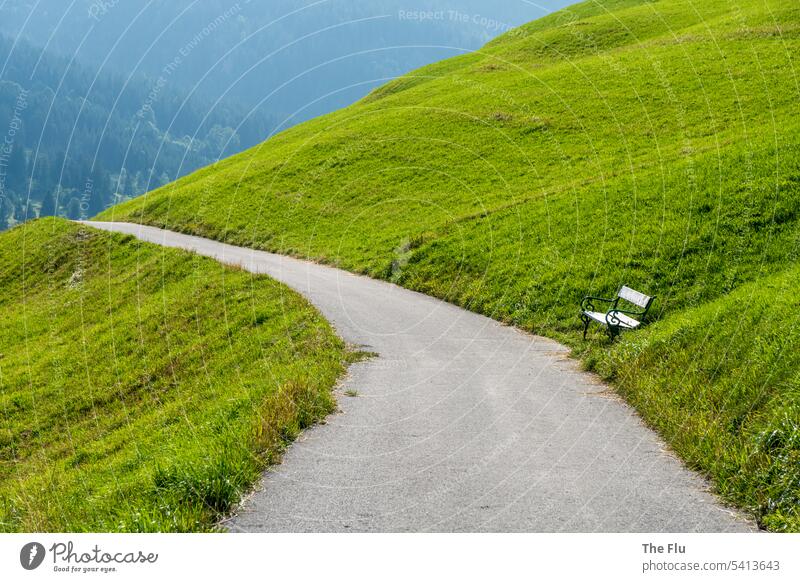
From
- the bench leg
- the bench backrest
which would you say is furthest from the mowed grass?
the bench backrest

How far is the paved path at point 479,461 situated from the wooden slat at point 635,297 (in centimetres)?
211

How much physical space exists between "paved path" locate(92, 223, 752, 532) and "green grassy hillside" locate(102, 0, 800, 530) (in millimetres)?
673

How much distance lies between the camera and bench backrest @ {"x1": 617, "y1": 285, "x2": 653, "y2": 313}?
1538cm

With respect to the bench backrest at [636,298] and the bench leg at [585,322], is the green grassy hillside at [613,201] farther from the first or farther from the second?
the bench backrest at [636,298]

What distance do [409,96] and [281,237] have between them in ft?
103

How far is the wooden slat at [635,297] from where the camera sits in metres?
15.5

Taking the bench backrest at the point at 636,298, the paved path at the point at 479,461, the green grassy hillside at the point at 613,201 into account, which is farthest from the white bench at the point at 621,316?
the paved path at the point at 479,461

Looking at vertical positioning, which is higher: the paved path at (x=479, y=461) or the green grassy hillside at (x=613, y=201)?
the green grassy hillside at (x=613, y=201)

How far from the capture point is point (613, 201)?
84.8ft

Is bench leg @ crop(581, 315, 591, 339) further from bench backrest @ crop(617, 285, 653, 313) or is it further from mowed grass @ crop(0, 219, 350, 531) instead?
mowed grass @ crop(0, 219, 350, 531)

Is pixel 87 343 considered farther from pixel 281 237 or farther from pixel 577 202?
pixel 577 202

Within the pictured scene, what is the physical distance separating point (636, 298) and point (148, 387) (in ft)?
43.5

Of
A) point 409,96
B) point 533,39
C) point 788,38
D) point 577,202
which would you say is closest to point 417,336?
point 577,202

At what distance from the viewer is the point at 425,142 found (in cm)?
4856
